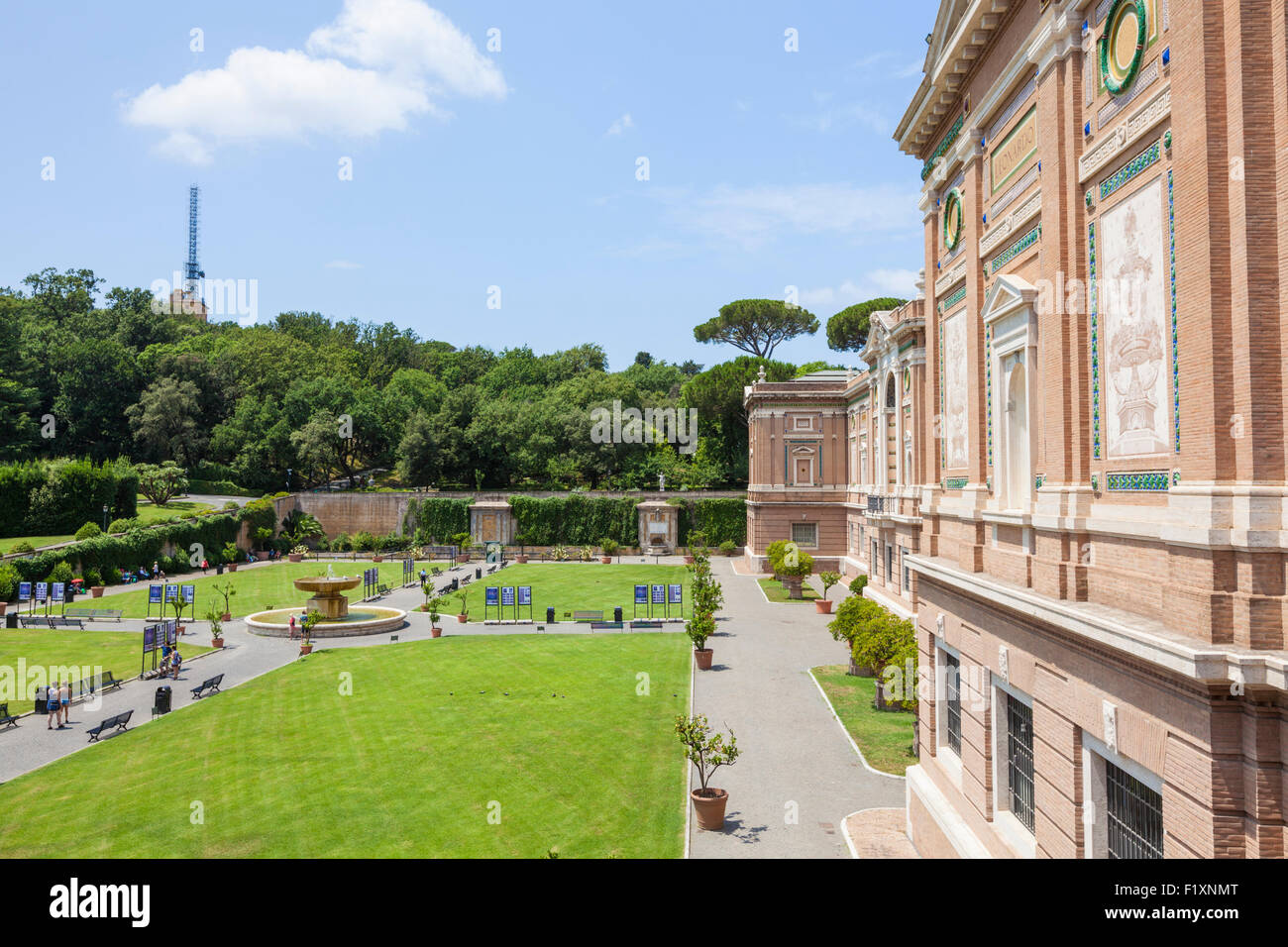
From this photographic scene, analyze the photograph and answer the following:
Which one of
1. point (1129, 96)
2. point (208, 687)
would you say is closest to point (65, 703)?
point (208, 687)

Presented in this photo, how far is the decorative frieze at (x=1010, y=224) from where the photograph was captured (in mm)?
10398

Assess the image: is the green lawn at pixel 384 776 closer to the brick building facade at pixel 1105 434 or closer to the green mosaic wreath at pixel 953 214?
the brick building facade at pixel 1105 434

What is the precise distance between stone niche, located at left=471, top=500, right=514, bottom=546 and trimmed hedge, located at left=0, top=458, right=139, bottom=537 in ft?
85.4

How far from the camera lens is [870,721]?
21.2m

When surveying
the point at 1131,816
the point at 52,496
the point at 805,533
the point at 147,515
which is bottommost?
the point at 1131,816

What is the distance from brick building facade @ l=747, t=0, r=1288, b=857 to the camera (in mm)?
6348

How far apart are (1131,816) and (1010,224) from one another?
771 centimetres

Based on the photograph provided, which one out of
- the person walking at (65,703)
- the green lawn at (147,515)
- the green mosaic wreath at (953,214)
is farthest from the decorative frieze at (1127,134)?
the green lawn at (147,515)

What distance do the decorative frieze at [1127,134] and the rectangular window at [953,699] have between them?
25.2 feet

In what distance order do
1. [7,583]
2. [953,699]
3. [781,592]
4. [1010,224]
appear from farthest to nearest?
[781,592], [7,583], [953,699], [1010,224]

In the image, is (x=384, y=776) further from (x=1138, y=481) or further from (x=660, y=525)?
(x=660, y=525)

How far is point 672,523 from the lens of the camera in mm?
67062

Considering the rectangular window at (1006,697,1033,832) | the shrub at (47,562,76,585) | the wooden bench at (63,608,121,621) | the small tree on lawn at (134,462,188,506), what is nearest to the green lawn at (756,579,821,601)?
the wooden bench at (63,608,121,621)
